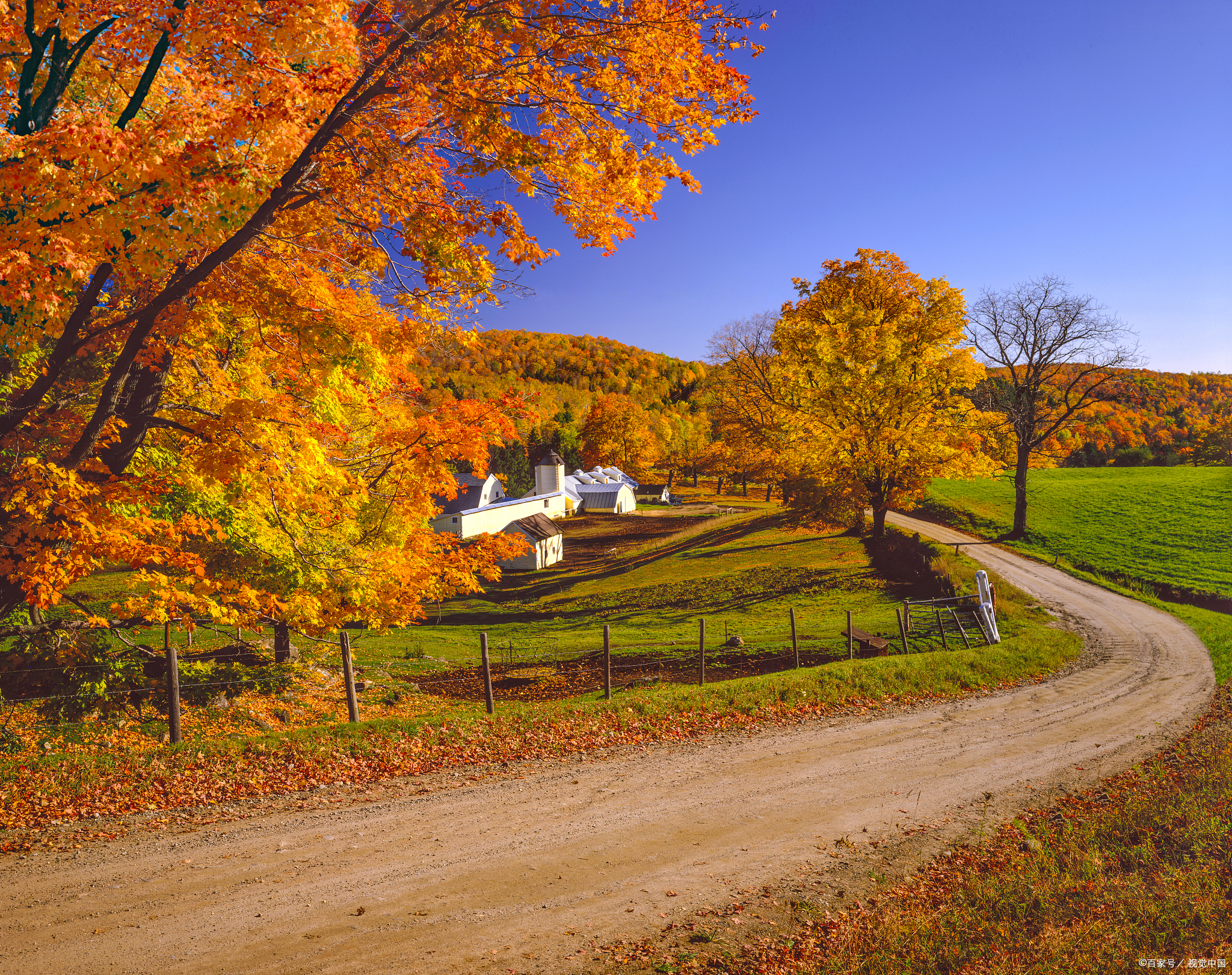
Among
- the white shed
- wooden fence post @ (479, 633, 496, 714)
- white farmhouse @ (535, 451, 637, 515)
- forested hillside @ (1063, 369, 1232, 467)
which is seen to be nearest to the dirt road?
wooden fence post @ (479, 633, 496, 714)

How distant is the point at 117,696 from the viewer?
11.1m

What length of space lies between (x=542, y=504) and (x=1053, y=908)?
193 feet

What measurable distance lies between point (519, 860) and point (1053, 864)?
18.1 feet

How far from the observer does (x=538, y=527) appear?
48.0 meters

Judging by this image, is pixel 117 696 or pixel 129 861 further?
pixel 117 696

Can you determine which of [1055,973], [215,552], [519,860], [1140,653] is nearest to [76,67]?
[215,552]

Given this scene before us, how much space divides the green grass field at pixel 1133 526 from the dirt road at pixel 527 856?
9.80 meters

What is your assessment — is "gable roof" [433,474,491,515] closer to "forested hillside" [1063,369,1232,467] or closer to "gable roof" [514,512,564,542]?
"gable roof" [514,512,564,542]

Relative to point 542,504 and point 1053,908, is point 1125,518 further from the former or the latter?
point 542,504

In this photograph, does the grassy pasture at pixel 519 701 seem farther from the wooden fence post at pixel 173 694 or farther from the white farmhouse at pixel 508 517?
the white farmhouse at pixel 508 517

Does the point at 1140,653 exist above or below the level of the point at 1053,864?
below

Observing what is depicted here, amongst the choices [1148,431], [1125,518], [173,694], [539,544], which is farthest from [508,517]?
[1148,431]

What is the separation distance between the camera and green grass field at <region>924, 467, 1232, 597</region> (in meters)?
27.2

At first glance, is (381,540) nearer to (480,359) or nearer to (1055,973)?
(480,359)
